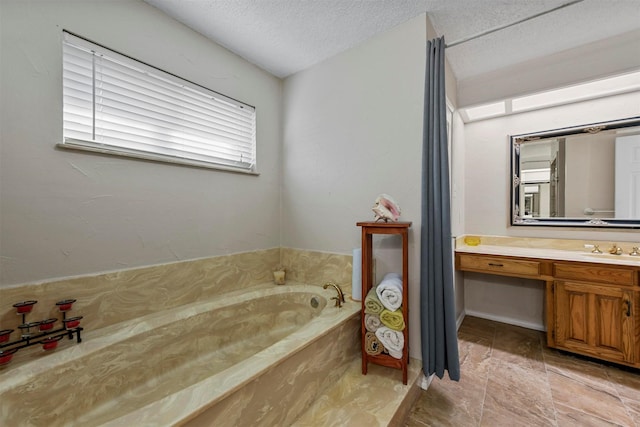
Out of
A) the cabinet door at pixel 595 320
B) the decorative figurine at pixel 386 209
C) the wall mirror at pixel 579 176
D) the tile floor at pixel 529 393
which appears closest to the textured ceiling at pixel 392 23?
the wall mirror at pixel 579 176

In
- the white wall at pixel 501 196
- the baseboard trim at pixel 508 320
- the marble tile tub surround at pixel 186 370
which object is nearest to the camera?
the marble tile tub surround at pixel 186 370

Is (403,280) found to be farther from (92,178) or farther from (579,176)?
(579,176)

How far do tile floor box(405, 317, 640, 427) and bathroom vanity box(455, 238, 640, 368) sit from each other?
0.15 meters

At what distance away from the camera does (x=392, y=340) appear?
1.47 m

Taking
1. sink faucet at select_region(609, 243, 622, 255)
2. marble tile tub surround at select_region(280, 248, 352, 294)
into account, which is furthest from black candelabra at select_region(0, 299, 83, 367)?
sink faucet at select_region(609, 243, 622, 255)

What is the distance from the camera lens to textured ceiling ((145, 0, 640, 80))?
5.14 ft

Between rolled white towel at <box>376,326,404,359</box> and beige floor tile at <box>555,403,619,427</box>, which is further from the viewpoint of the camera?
rolled white towel at <box>376,326,404,359</box>

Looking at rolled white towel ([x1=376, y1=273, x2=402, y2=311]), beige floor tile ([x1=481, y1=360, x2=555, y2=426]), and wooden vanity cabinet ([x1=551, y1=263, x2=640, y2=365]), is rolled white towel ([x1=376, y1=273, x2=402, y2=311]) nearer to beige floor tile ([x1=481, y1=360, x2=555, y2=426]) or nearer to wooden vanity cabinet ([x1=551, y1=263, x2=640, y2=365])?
beige floor tile ([x1=481, y1=360, x2=555, y2=426])

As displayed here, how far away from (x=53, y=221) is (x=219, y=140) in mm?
1123

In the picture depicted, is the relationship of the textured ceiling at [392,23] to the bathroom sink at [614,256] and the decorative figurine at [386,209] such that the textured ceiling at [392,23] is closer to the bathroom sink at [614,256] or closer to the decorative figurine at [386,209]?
the decorative figurine at [386,209]

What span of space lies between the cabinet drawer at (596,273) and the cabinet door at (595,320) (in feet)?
0.15

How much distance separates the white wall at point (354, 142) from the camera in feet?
5.55

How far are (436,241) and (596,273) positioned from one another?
1.30 m

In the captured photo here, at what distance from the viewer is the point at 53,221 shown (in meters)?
1.27
